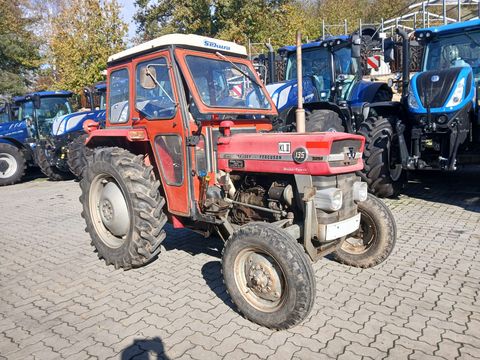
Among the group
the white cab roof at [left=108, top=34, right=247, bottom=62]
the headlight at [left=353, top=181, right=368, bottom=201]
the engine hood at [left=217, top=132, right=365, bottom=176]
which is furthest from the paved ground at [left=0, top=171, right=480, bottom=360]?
Answer: the white cab roof at [left=108, top=34, right=247, bottom=62]

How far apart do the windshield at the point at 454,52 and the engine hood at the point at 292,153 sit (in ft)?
13.4

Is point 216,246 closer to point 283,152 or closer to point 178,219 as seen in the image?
point 178,219

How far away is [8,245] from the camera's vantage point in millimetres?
5422

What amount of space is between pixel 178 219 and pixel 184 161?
2.27ft

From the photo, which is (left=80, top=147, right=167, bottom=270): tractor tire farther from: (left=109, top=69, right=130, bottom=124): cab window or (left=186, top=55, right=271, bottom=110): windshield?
(left=186, top=55, right=271, bottom=110): windshield

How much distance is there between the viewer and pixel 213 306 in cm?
336

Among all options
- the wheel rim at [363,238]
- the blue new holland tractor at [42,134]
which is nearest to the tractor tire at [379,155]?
the wheel rim at [363,238]

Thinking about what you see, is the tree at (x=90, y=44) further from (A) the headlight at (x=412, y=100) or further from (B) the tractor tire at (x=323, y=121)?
(A) the headlight at (x=412, y=100)

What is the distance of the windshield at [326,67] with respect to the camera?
755 cm

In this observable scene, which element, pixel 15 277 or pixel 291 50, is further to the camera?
pixel 291 50

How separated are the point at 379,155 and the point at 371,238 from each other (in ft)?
7.85

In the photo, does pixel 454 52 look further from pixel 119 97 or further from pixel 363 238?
pixel 119 97

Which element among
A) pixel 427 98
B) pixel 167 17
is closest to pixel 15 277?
pixel 427 98

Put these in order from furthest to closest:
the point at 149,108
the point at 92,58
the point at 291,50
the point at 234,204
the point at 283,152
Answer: the point at 92,58
the point at 291,50
the point at 149,108
the point at 234,204
the point at 283,152
